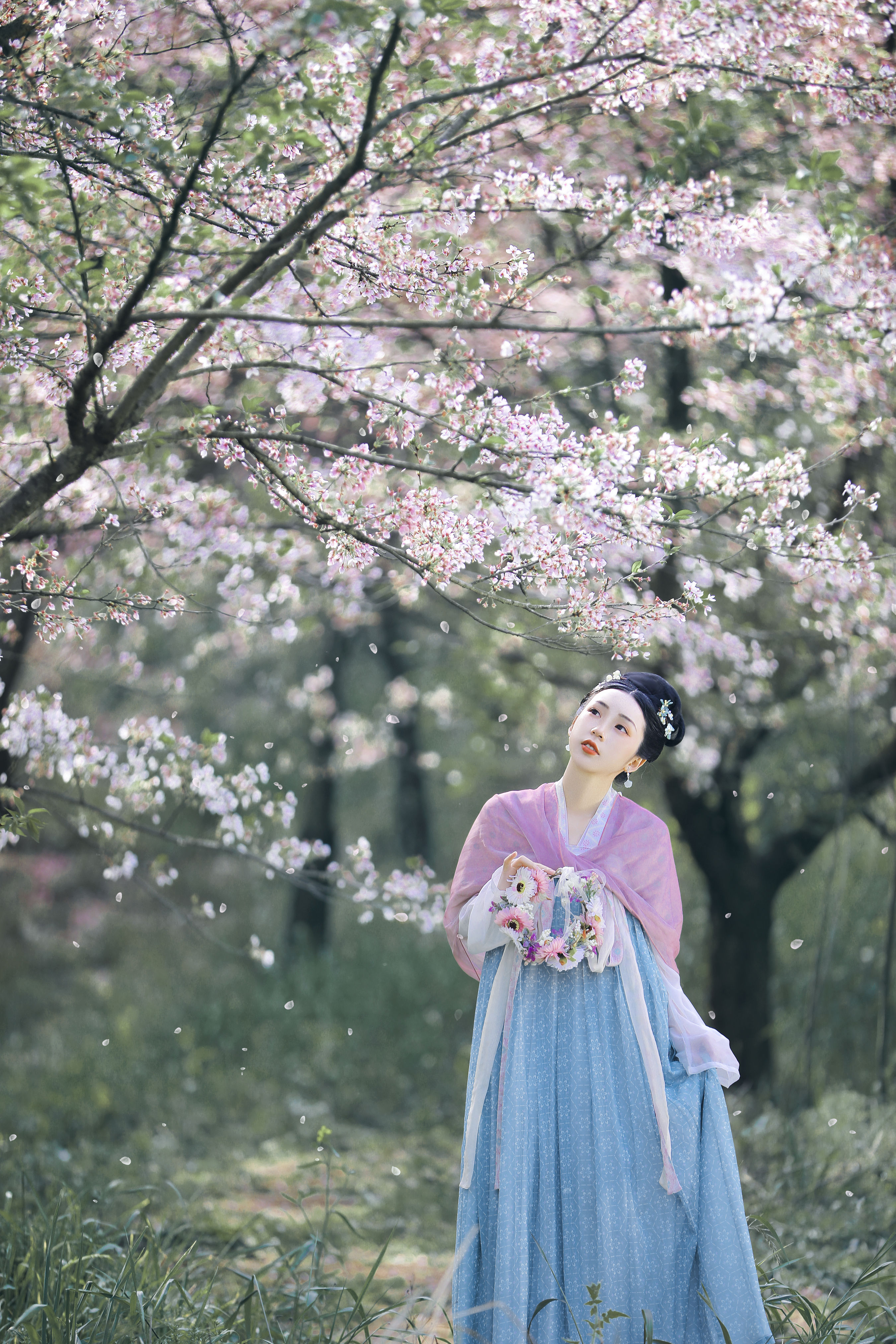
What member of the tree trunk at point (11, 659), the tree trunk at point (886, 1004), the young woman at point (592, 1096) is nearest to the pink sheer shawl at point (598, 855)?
the young woman at point (592, 1096)

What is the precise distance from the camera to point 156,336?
3.10m

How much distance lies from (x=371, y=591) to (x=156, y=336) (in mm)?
4284

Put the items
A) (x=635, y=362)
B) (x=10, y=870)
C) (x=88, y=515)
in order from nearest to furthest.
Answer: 1. (x=635, y=362)
2. (x=88, y=515)
3. (x=10, y=870)

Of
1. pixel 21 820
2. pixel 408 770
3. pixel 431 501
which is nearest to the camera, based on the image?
pixel 431 501

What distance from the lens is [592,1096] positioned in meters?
2.87

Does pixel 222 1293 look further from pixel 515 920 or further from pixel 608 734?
pixel 608 734

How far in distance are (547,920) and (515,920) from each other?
4.0 inches

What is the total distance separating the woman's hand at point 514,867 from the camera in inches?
114

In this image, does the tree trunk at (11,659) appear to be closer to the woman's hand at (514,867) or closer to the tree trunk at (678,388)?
the woman's hand at (514,867)

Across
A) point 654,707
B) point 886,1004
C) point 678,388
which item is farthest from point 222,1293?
point 678,388

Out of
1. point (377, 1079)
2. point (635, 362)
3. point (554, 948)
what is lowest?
point (377, 1079)

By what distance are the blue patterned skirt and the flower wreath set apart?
106 mm

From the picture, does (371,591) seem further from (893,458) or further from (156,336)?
(156,336)

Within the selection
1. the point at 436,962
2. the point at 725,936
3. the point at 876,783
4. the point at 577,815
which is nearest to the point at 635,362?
the point at 577,815
